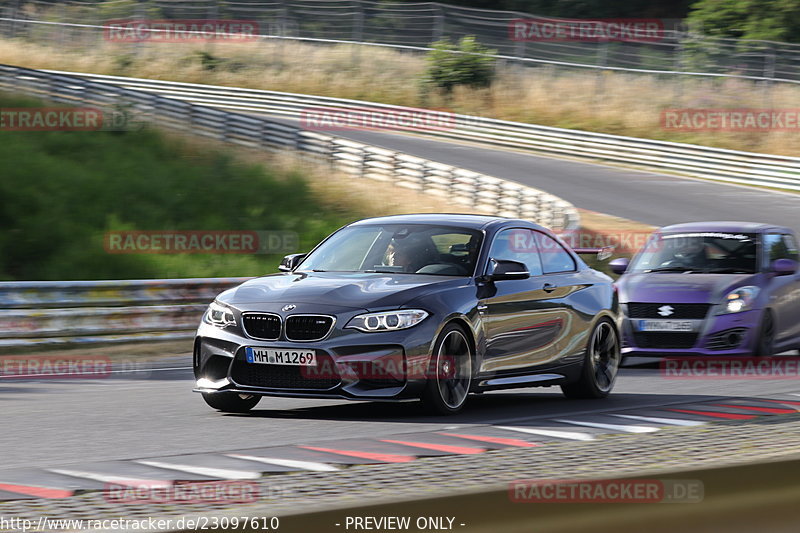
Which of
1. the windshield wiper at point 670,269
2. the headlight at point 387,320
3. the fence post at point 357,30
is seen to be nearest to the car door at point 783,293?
the windshield wiper at point 670,269

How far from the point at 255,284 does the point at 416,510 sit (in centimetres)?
663

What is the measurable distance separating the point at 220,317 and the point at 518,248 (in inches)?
104

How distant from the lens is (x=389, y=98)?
52.2m

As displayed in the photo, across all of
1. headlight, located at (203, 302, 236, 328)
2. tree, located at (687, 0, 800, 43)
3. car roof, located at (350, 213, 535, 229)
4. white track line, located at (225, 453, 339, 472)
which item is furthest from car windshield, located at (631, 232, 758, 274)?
tree, located at (687, 0, 800, 43)

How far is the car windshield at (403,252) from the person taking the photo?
32.2ft

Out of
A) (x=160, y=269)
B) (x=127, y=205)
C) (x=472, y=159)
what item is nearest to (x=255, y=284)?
(x=160, y=269)

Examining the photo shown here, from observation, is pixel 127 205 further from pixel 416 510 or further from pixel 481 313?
pixel 416 510

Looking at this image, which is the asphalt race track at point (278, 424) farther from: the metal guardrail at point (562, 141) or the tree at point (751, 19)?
the tree at point (751, 19)

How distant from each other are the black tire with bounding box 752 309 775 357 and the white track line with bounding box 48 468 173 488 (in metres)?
8.77

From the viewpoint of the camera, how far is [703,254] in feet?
47.8

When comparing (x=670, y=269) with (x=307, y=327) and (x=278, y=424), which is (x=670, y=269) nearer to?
(x=307, y=327)

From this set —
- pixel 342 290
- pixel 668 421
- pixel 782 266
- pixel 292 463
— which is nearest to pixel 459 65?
pixel 782 266

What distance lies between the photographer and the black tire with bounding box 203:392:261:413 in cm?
951

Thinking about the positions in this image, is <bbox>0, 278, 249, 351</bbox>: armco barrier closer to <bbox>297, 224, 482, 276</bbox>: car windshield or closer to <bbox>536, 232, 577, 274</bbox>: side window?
<bbox>297, 224, 482, 276</bbox>: car windshield
